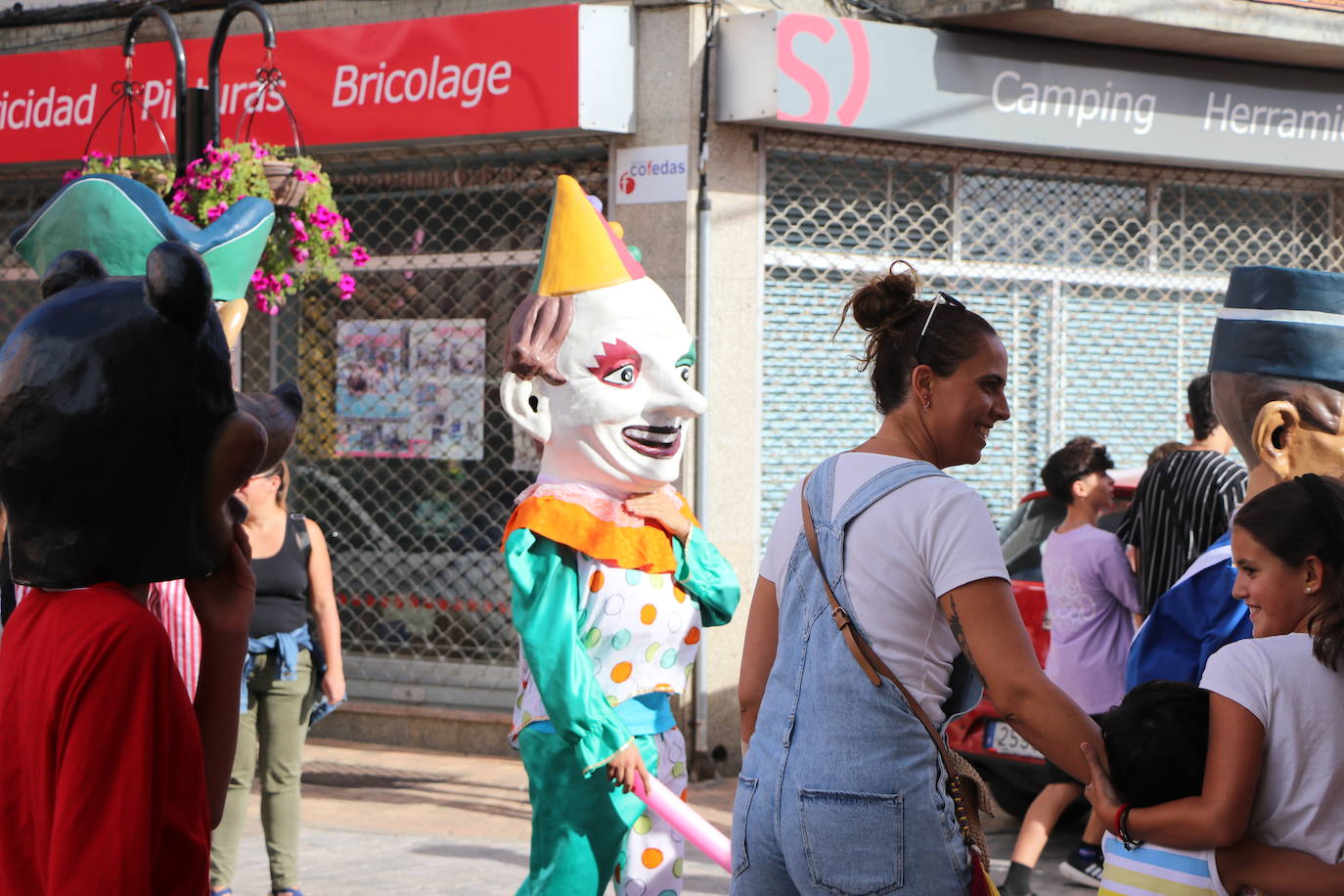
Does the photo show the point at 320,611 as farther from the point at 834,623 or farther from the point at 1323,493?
the point at 1323,493

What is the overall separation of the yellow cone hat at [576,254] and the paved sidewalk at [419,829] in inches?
104

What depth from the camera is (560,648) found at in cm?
417

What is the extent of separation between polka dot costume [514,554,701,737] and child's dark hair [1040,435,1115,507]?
8.21 ft

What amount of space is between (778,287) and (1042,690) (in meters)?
6.60

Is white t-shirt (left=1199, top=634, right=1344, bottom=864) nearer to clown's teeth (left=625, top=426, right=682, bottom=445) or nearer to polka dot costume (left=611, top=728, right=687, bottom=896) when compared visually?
polka dot costume (left=611, top=728, right=687, bottom=896)

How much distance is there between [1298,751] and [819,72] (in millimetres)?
6339

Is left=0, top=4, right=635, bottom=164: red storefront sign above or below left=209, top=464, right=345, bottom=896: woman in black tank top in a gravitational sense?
above

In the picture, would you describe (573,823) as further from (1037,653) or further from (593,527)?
(1037,653)

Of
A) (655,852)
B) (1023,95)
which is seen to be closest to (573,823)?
(655,852)

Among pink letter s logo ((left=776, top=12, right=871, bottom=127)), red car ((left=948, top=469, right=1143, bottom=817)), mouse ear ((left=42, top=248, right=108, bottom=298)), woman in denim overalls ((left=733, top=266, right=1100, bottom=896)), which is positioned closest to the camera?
mouse ear ((left=42, top=248, right=108, bottom=298))

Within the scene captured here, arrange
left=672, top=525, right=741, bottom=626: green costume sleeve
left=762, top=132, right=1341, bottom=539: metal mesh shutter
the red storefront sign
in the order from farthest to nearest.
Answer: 1. left=762, top=132, right=1341, bottom=539: metal mesh shutter
2. the red storefront sign
3. left=672, top=525, right=741, bottom=626: green costume sleeve

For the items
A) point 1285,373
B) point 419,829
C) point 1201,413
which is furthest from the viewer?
point 419,829

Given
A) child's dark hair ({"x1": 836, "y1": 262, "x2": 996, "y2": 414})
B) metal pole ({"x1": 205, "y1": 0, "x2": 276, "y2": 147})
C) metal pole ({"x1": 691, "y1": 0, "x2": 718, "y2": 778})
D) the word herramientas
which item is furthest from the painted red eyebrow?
the word herramientas

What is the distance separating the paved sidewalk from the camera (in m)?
6.39
